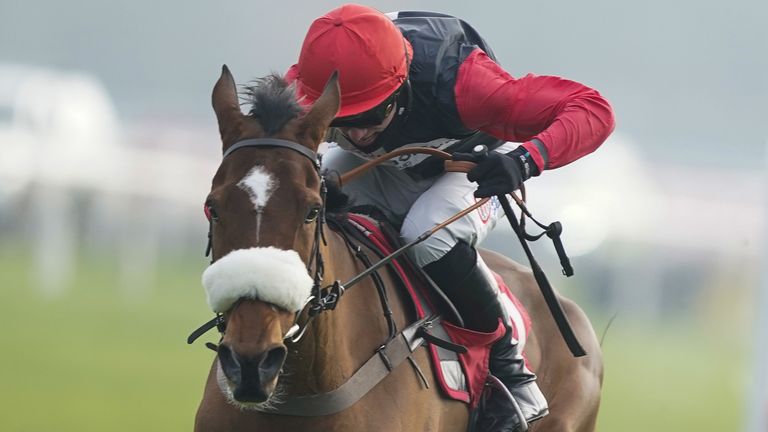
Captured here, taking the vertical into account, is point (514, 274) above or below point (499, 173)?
below

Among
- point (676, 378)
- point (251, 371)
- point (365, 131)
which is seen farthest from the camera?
point (676, 378)

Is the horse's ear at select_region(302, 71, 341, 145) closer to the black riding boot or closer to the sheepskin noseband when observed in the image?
the sheepskin noseband

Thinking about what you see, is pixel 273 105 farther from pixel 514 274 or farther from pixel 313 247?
pixel 514 274

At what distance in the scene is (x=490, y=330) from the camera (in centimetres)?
307

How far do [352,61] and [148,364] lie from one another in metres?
5.23

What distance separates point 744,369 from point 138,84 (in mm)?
5077

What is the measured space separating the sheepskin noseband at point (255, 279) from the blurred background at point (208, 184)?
4.63 m

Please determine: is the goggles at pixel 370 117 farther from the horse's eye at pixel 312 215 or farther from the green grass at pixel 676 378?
the green grass at pixel 676 378

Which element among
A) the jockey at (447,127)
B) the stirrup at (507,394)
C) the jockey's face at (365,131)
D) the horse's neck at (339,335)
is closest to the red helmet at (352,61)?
the jockey at (447,127)

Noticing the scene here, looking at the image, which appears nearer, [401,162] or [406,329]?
[406,329]

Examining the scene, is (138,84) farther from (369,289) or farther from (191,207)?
(369,289)

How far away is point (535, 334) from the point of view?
11.8 ft

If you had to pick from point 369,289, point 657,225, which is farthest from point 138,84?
point 369,289

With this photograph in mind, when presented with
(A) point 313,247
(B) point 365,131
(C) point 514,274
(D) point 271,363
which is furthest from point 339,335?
(C) point 514,274
